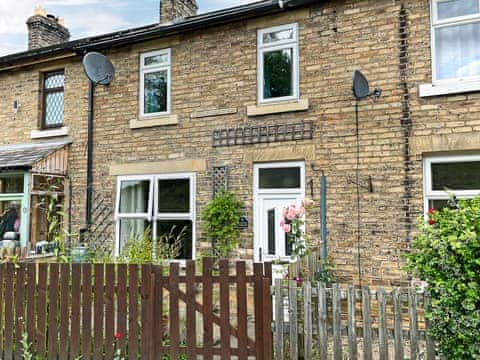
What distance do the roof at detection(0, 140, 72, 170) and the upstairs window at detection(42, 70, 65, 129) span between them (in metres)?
0.67

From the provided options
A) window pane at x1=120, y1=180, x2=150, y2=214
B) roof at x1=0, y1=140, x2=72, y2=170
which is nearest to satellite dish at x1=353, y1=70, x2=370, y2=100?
window pane at x1=120, y1=180, x2=150, y2=214

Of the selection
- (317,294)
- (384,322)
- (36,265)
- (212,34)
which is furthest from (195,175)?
(384,322)

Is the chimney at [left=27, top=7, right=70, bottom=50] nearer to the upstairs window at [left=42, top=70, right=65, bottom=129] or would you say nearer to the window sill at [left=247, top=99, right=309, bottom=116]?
the upstairs window at [left=42, top=70, right=65, bottom=129]

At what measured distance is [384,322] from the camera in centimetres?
378

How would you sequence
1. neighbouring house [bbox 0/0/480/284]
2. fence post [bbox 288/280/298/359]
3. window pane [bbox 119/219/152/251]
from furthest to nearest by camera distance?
1. window pane [bbox 119/219/152/251]
2. neighbouring house [bbox 0/0/480/284]
3. fence post [bbox 288/280/298/359]

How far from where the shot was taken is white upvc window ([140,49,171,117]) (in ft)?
28.5

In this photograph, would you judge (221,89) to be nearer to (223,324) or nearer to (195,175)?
(195,175)

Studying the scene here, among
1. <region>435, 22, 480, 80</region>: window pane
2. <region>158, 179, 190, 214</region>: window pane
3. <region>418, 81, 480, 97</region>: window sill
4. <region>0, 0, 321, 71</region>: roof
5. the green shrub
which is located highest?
<region>0, 0, 321, 71</region>: roof

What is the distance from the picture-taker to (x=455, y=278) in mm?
3402

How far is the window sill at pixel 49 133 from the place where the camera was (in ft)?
31.1

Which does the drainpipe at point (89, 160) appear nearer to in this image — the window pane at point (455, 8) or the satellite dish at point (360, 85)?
the satellite dish at point (360, 85)

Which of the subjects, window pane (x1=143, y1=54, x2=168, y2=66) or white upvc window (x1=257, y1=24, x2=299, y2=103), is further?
window pane (x1=143, y1=54, x2=168, y2=66)

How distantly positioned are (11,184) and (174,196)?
4238 millimetres

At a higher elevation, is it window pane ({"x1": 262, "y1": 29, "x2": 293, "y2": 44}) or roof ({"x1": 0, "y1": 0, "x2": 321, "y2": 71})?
roof ({"x1": 0, "y1": 0, "x2": 321, "y2": 71})
